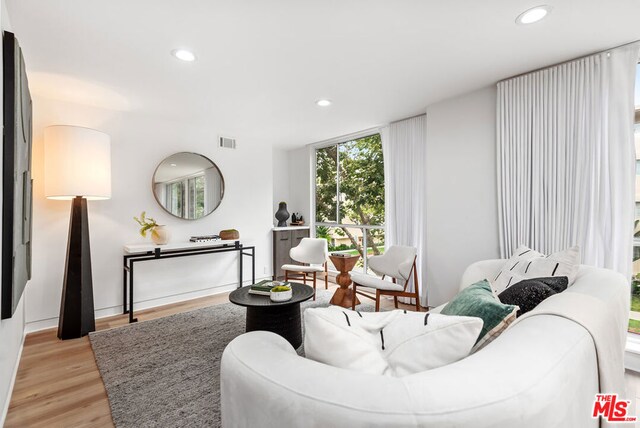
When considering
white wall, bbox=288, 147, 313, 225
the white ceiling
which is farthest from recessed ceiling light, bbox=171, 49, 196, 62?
white wall, bbox=288, 147, 313, 225

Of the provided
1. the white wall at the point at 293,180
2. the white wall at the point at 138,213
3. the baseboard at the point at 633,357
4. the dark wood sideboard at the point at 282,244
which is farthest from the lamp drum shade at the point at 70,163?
the baseboard at the point at 633,357

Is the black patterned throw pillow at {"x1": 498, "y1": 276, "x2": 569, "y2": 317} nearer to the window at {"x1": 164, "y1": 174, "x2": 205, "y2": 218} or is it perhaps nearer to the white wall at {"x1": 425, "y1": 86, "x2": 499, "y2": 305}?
the white wall at {"x1": 425, "y1": 86, "x2": 499, "y2": 305}

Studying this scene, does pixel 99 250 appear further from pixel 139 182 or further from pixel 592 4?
pixel 592 4

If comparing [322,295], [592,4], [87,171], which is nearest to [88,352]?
[87,171]

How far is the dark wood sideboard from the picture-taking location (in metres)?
4.92

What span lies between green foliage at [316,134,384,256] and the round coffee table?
2296mm

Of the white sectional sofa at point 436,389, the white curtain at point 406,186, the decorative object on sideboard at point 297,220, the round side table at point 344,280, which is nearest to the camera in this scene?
the white sectional sofa at point 436,389

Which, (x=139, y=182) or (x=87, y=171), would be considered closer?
(x=87, y=171)

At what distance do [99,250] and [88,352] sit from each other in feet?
4.00

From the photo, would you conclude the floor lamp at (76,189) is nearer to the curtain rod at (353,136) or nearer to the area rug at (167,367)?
the area rug at (167,367)

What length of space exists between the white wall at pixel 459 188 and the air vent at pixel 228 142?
2.68 meters

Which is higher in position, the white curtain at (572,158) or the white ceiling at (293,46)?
the white ceiling at (293,46)

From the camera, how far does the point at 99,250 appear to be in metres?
3.38

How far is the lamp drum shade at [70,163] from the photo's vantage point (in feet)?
8.95
